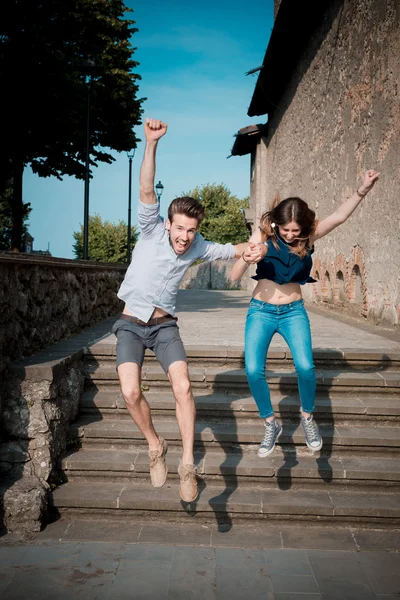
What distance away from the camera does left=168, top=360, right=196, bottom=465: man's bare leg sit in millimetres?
3824

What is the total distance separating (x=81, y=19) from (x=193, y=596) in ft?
65.9

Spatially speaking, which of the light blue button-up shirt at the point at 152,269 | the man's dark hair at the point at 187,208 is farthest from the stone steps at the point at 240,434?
the man's dark hair at the point at 187,208

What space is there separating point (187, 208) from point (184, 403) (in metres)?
1.31

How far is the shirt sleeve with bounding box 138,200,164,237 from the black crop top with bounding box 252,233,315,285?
0.84 metres

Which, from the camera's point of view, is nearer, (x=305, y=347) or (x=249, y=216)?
(x=305, y=347)

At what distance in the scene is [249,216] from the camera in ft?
82.6

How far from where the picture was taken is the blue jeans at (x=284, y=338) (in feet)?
14.1

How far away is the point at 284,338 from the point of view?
4289 millimetres

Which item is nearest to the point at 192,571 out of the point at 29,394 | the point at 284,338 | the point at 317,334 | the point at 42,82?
the point at 284,338

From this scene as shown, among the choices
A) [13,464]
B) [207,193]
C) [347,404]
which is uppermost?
[207,193]

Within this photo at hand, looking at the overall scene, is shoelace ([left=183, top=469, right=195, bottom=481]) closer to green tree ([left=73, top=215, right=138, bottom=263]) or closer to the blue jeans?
the blue jeans

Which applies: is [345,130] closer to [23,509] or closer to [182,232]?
[182,232]

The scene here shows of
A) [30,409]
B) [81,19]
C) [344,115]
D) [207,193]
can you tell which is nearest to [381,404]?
[30,409]

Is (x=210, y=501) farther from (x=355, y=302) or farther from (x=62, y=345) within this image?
(x=355, y=302)
